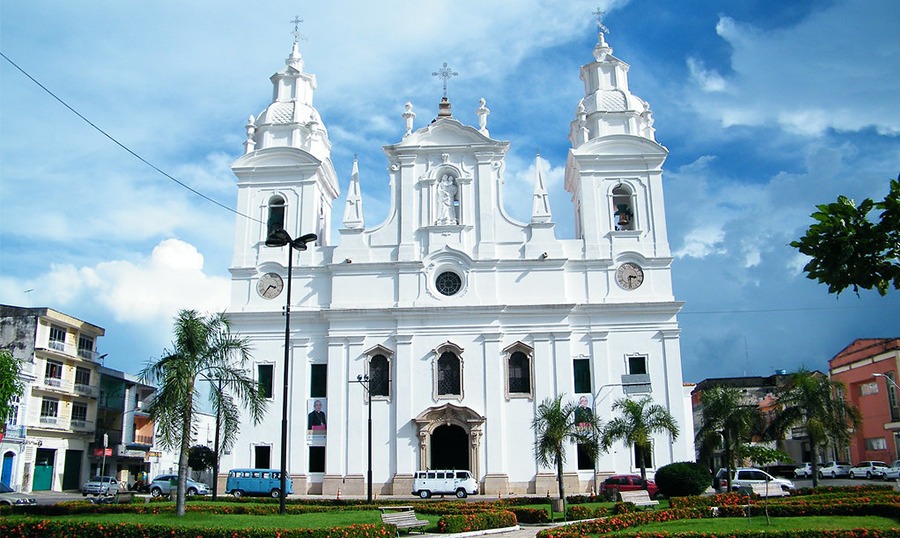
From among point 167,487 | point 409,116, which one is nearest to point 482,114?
point 409,116

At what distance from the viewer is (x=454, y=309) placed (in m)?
39.0

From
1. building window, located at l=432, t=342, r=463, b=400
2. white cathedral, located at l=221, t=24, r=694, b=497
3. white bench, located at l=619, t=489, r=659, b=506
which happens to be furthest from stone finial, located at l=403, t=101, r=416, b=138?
white bench, located at l=619, t=489, r=659, b=506

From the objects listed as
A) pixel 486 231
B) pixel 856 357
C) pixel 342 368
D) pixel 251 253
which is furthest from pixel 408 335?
pixel 856 357

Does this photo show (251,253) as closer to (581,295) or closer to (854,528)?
(581,295)

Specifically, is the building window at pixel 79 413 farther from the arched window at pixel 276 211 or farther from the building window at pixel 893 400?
the building window at pixel 893 400

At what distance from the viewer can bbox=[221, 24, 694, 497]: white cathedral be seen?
37844mm

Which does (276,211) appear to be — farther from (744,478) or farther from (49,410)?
(744,478)

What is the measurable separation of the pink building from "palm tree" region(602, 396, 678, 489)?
18129 millimetres

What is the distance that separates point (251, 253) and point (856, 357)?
39.8 m

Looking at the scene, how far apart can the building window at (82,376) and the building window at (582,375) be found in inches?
1206

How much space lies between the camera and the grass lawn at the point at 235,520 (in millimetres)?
17078

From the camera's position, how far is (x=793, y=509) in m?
19.0

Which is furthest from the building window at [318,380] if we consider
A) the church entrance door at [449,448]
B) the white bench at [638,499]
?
the white bench at [638,499]

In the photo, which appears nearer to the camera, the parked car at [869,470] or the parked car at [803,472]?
the parked car at [869,470]
